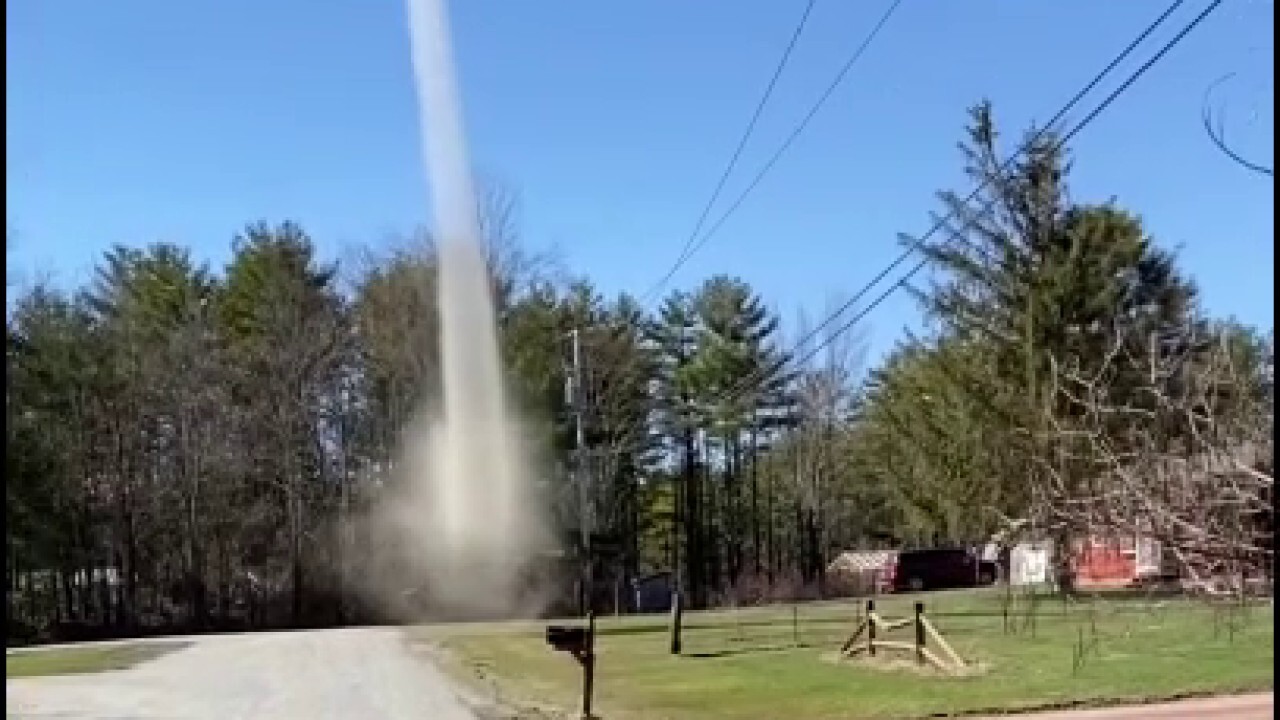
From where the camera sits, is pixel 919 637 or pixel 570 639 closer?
pixel 570 639

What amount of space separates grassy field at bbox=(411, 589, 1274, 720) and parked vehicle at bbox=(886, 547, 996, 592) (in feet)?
97.2

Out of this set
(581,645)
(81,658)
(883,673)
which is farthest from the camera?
(81,658)

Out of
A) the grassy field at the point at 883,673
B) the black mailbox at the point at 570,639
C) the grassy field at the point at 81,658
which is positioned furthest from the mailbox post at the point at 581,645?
the grassy field at the point at 81,658

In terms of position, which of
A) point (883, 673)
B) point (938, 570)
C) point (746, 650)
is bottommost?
point (938, 570)

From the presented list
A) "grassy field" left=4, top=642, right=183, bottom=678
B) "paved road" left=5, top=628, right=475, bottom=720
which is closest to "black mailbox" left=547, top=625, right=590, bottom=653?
"paved road" left=5, top=628, right=475, bottom=720

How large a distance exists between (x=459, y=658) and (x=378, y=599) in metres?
30.1

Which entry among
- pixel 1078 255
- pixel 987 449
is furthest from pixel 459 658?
pixel 1078 255

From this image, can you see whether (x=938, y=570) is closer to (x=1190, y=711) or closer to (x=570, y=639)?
(x=570, y=639)

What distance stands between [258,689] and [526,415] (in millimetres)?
35456

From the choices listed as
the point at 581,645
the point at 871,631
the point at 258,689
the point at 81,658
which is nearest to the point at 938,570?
the point at 81,658

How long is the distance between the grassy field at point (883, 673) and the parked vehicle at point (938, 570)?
29613 millimetres

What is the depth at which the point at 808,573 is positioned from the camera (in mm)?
76125

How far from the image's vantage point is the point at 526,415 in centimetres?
6234

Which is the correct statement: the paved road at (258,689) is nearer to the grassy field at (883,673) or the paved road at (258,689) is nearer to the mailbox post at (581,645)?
the grassy field at (883,673)
